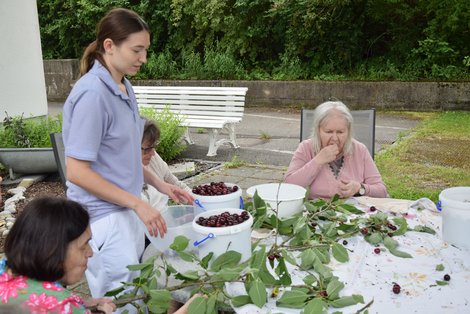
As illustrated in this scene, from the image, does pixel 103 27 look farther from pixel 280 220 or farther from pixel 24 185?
pixel 24 185

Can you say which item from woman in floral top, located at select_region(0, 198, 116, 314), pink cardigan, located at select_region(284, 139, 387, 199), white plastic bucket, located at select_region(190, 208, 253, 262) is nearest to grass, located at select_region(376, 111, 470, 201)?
pink cardigan, located at select_region(284, 139, 387, 199)

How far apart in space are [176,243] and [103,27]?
0.93 metres

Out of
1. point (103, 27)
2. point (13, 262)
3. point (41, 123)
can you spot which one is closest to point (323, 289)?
point (13, 262)

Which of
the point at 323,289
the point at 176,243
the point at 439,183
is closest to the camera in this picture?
the point at 323,289

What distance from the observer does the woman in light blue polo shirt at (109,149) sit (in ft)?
6.09

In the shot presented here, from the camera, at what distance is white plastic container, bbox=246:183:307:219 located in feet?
7.21

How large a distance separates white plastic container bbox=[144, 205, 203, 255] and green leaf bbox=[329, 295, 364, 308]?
0.60 metres

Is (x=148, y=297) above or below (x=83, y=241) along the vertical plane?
below

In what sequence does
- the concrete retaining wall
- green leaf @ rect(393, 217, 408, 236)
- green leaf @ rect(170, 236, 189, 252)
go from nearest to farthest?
1. green leaf @ rect(170, 236, 189, 252)
2. green leaf @ rect(393, 217, 408, 236)
3. the concrete retaining wall

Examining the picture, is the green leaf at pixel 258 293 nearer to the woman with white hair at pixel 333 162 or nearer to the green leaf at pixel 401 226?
the green leaf at pixel 401 226

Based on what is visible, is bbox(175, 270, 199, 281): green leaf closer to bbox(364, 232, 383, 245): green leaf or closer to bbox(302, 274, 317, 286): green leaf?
bbox(302, 274, 317, 286): green leaf

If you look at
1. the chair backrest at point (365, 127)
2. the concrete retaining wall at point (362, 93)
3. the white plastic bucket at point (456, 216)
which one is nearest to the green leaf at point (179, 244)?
the white plastic bucket at point (456, 216)

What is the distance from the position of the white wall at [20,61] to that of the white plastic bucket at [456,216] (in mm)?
6181

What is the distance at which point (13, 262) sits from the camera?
1438mm
